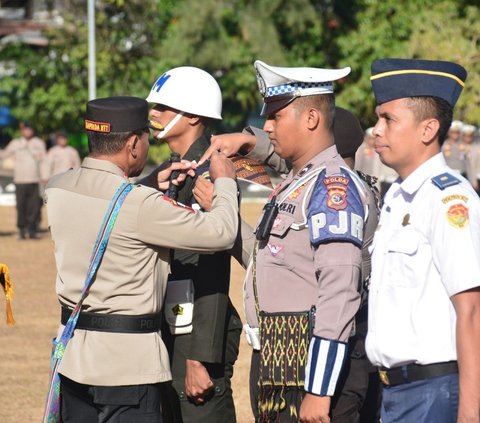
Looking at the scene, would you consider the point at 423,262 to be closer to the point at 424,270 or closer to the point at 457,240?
the point at 424,270

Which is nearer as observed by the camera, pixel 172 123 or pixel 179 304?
pixel 179 304

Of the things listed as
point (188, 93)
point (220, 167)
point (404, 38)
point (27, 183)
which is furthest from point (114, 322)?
point (404, 38)

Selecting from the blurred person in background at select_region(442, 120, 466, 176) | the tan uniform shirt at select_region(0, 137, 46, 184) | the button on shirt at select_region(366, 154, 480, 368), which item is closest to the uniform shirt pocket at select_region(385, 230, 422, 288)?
the button on shirt at select_region(366, 154, 480, 368)

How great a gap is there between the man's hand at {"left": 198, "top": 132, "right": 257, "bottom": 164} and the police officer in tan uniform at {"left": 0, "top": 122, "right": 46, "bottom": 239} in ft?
54.9

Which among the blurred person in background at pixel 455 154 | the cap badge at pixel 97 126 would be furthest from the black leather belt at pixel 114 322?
the blurred person in background at pixel 455 154

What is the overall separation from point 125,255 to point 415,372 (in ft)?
4.60

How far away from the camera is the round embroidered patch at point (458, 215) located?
134 inches

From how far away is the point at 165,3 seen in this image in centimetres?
3522

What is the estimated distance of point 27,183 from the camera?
70.4 ft

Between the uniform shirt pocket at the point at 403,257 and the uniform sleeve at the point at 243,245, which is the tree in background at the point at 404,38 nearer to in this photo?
the uniform sleeve at the point at 243,245

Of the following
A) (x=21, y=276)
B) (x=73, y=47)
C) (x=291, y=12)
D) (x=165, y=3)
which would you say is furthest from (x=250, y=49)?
(x=21, y=276)

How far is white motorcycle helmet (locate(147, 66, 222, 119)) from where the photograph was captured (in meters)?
5.17

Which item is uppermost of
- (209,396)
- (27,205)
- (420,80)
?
(420,80)

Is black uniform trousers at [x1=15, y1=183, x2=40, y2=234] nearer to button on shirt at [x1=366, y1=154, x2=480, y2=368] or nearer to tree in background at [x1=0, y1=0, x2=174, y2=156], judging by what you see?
tree in background at [x1=0, y1=0, x2=174, y2=156]
